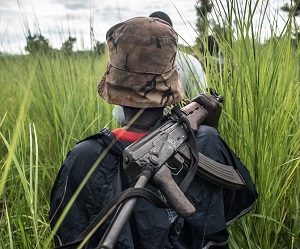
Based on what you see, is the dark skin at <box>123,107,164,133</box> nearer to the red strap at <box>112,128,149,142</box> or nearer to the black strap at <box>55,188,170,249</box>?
the red strap at <box>112,128,149,142</box>

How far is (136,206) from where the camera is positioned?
101 centimetres

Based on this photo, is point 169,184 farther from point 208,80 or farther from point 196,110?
point 208,80

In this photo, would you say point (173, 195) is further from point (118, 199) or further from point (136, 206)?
point (118, 199)

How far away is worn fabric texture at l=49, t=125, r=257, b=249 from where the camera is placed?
40.4 inches

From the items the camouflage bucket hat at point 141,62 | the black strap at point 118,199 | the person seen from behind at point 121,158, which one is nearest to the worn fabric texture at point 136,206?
the person seen from behind at point 121,158

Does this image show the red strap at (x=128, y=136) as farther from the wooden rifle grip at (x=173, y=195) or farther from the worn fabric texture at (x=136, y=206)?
the wooden rifle grip at (x=173, y=195)

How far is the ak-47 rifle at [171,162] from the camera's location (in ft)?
2.95

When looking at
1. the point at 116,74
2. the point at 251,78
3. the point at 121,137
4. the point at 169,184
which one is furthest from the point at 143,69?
the point at 251,78

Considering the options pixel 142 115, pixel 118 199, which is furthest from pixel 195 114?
pixel 118 199

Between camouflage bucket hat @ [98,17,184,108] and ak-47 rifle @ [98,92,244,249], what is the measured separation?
0.09m

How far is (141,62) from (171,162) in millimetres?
262

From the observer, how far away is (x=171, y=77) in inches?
44.6

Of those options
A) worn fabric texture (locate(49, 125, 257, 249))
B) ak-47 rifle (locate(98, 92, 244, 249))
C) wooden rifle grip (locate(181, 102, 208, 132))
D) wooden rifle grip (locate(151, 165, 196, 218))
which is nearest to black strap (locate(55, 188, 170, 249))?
ak-47 rifle (locate(98, 92, 244, 249))

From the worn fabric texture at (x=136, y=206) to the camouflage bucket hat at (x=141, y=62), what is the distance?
0.12 m
